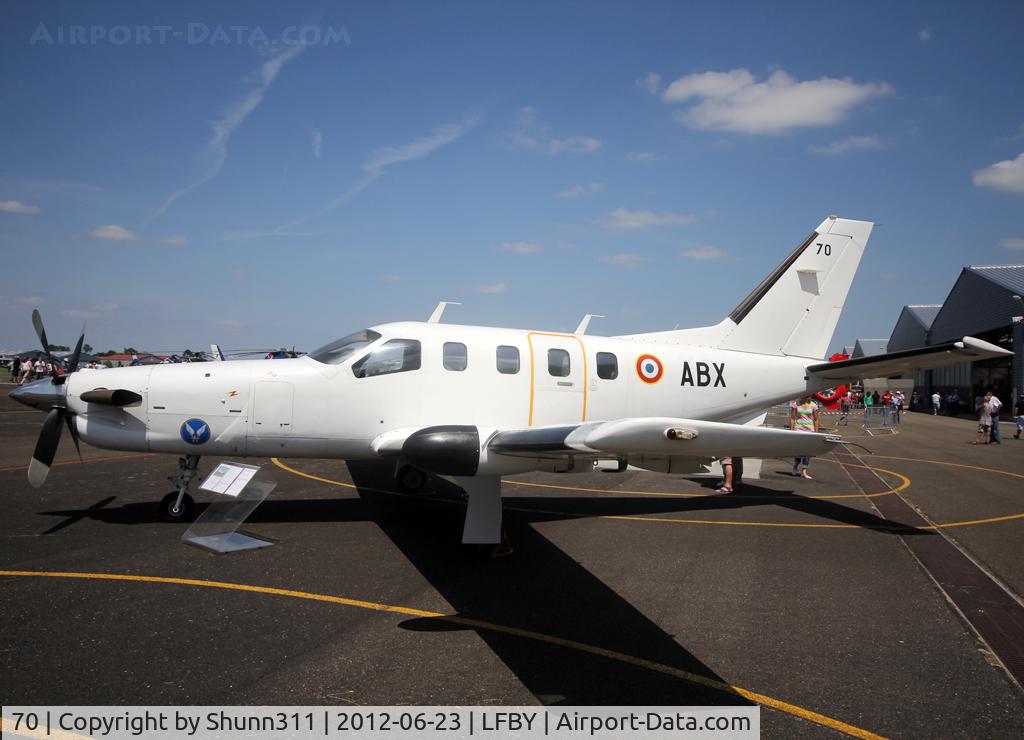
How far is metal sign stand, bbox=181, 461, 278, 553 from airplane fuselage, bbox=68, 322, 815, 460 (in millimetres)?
368

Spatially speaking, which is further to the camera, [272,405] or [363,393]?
[363,393]

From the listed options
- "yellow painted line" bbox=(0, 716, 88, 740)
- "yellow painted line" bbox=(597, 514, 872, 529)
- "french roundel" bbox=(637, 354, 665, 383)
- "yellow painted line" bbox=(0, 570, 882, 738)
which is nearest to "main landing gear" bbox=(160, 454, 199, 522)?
"yellow painted line" bbox=(0, 570, 882, 738)

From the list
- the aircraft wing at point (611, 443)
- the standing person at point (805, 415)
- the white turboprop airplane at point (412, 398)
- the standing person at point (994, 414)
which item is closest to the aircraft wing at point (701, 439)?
the aircraft wing at point (611, 443)

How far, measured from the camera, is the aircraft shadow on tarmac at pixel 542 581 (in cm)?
446

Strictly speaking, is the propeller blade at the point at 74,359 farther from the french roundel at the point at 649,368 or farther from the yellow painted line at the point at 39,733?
the french roundel at the point at 649,368

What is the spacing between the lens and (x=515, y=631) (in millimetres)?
5305

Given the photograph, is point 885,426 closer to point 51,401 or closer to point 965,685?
point 965,685

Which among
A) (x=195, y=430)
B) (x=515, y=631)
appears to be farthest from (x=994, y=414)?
(x=195, y=430)

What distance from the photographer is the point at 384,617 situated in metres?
5.54

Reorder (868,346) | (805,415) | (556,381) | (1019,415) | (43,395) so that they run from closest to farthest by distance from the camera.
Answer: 1. (43,395)
2. (556,381)
3. (805,415)
4. (1019,415)
5. (868,346)

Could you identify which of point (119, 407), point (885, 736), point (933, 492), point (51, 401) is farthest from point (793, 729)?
point (933, 492)

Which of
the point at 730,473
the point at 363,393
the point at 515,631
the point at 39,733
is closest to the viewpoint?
the point at 39,733

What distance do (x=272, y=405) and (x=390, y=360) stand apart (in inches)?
66.7

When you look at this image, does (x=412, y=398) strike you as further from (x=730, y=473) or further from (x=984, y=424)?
(x=984, y=424)
